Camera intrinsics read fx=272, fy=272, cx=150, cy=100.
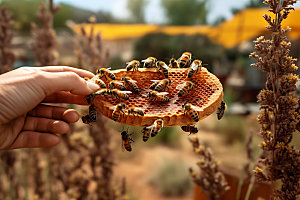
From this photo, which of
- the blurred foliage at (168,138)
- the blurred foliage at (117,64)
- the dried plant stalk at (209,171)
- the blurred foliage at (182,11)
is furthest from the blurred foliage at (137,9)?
the dried plant stalk at (209,171)

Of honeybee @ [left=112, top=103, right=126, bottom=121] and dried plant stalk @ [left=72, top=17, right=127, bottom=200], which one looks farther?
dried plant stalk @ [left=72, top=17, right=127, bottom=200]

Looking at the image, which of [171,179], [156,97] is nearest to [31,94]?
[156,97]

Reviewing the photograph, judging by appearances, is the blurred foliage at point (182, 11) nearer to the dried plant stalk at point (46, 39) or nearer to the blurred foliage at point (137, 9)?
the blurred foliage at point (137, 9)

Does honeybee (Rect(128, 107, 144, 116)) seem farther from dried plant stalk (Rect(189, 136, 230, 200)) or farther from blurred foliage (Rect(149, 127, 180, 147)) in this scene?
blurred foliage (Rect(149, 127, 180, 147))

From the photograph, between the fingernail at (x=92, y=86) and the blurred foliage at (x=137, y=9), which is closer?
the fingernail at (x=92, y=86)

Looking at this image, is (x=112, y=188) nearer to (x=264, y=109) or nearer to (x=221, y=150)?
(x=264, y=109)

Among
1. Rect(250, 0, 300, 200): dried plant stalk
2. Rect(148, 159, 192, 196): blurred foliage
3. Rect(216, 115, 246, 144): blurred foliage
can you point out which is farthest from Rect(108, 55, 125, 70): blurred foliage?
Rect(216, 115, 246, 144): blurred foliage
